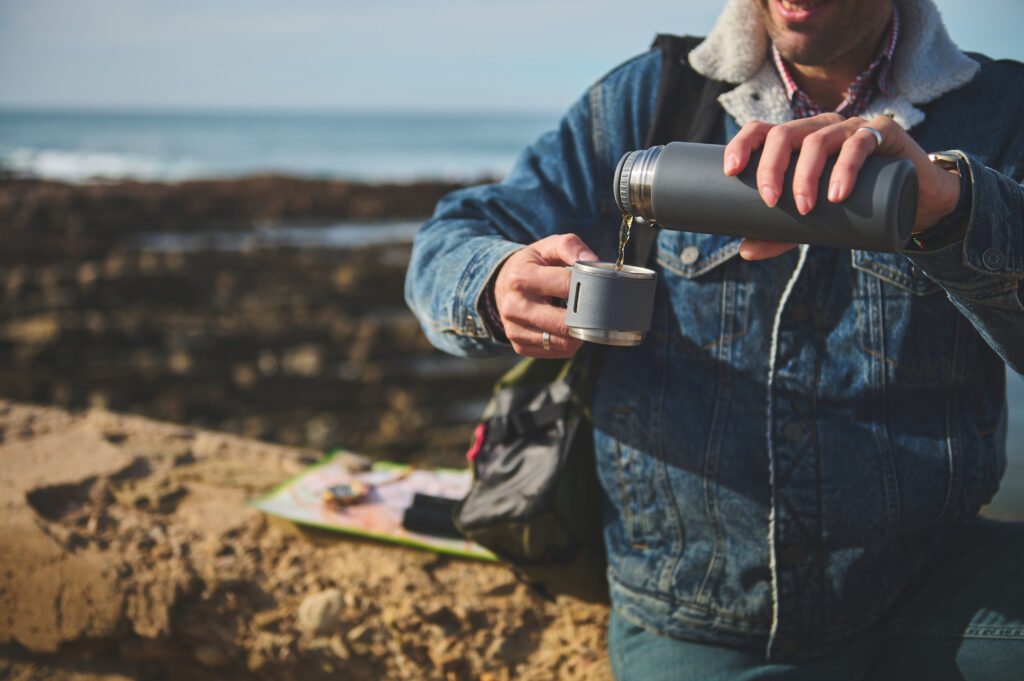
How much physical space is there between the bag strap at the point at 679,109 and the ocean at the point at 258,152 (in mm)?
13283

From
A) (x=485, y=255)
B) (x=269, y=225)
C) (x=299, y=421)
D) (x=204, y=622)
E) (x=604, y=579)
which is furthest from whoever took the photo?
(x=269, y=225)

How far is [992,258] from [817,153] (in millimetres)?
448

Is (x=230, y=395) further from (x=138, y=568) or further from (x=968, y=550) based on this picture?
(x=968, y=550)

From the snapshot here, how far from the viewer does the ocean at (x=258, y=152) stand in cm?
2764

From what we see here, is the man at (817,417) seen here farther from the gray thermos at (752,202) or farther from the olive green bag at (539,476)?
the gray thermos at (752,202)

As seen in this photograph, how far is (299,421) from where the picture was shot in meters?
7.89

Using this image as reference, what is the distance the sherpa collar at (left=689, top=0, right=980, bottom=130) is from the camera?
198cm

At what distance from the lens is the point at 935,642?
1958mm

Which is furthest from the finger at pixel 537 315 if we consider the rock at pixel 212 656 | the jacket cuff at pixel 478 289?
the rock at pixel 212 656

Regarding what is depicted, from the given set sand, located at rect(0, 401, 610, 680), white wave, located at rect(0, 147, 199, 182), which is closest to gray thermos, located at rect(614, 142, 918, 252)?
sand, located at rect(0, 401, 610, 680)

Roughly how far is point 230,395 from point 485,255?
22.8ft

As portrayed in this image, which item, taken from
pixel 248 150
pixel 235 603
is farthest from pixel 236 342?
pixel 248 150

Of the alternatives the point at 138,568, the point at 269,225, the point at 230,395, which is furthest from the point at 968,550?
the point at 269,225

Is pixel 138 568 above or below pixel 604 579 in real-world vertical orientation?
below
